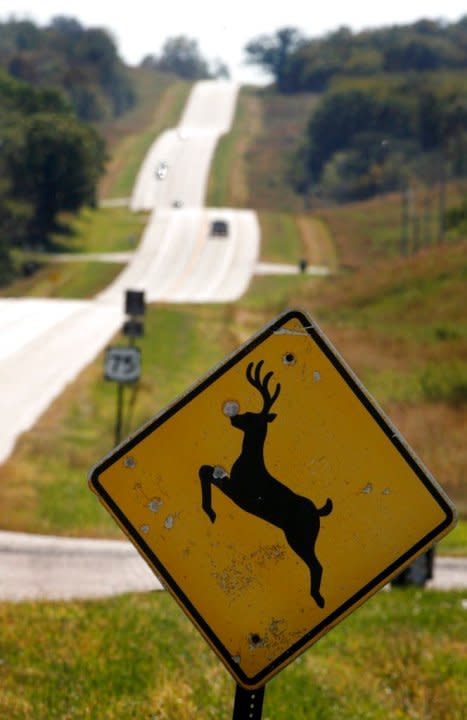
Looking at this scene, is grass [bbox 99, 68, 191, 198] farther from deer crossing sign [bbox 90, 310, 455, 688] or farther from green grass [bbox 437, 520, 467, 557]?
deer crossing sign [bbox 90, 310, 455, 688]

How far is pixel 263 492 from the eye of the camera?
411 centimetres

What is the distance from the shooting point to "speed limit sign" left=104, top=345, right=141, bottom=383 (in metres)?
24.6

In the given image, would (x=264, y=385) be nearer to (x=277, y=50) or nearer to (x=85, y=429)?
(x=85, y=429)

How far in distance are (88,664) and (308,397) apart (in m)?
3.86

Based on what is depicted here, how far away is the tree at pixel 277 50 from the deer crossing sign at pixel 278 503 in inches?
6344

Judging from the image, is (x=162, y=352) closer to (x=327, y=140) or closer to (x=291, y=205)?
(x=291, y=205)

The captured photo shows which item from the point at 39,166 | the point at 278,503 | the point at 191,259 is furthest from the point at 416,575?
the point at 191,259

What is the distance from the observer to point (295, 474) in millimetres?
4102

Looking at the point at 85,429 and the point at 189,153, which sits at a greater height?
the point at 85,429

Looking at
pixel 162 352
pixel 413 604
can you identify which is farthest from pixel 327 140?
pixel 413 604

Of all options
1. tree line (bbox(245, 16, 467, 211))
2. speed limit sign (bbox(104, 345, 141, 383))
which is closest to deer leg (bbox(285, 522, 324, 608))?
speed limit sign (bbox(104, 345, 141, 383))

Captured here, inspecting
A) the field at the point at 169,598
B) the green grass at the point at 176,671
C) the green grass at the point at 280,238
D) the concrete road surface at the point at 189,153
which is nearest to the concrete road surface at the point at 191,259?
the green grass at the point at 280,238

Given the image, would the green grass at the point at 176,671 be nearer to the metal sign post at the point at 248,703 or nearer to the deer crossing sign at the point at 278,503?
the metal sign post at the point at 248,703

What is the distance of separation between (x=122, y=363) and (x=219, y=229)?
6268 centimetres
